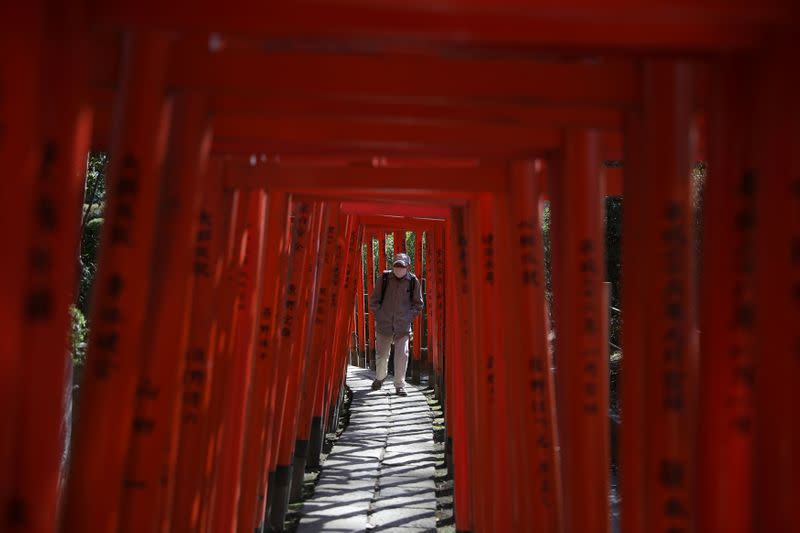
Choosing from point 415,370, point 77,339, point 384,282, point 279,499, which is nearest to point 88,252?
point 384,282

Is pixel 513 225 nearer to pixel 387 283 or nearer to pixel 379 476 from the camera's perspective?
pixel 379 476

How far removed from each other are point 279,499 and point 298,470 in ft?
3.91

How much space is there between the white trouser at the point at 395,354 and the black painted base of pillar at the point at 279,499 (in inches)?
208

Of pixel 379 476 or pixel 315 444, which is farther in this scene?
pixel 315 444

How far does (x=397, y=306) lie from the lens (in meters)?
Answer: 11.6

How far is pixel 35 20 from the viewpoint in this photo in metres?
2.01

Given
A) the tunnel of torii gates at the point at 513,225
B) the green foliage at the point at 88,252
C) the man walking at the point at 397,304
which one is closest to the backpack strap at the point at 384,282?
the man walking at the point at 397,304

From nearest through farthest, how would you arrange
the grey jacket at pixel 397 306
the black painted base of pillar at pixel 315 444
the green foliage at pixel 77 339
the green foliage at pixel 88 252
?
1. the green foliage at pixel 77 339
2. the black painted base of pillar at pixel 315 444
3. the green foliage at pixel 88 252
4. the grey jacket at pixel 397 306

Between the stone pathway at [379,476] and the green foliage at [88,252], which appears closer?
the stone pathway at [379,476]

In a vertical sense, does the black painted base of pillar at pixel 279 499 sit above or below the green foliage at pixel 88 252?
below

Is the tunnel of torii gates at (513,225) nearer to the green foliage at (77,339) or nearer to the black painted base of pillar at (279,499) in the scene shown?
the green foliage at (77,339)

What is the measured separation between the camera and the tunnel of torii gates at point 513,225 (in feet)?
6.97

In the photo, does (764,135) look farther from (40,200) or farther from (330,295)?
A: (330,295)

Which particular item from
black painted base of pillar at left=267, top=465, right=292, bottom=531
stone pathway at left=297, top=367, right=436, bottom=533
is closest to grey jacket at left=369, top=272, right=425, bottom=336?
stone pathway at left=297, top=367, right=436, bottom=533
